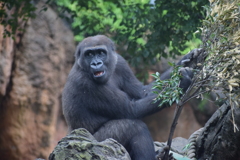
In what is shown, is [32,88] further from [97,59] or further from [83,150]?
[83,150]

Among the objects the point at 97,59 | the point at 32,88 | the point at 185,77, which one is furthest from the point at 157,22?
the point at 32,88

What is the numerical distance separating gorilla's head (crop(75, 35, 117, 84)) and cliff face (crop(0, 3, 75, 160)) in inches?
156

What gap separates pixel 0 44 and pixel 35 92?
4.46ft

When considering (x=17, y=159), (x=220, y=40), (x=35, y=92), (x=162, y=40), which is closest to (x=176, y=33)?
(x=162, y=40)

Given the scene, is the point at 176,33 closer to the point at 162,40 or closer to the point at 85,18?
the point at 162,40

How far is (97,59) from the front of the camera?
4762 mm

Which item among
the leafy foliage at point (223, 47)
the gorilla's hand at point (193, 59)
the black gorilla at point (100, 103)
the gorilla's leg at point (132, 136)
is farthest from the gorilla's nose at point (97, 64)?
the leafy foliage at point (223, 47)

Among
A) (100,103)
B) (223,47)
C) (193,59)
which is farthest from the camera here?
(100,103)

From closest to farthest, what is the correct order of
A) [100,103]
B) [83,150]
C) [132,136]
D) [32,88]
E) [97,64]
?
[83,150]
[132,136]
[97,64]
[100,103]
[32,88]

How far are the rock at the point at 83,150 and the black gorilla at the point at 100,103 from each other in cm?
111

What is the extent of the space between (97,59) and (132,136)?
1.07m

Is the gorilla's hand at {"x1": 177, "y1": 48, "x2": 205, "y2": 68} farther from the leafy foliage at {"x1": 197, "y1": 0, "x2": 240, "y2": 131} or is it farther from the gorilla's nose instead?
the gorilla's nose

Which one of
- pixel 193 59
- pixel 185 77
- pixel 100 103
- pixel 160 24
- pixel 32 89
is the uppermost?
pixel 160 24

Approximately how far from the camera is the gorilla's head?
4.66 metres
